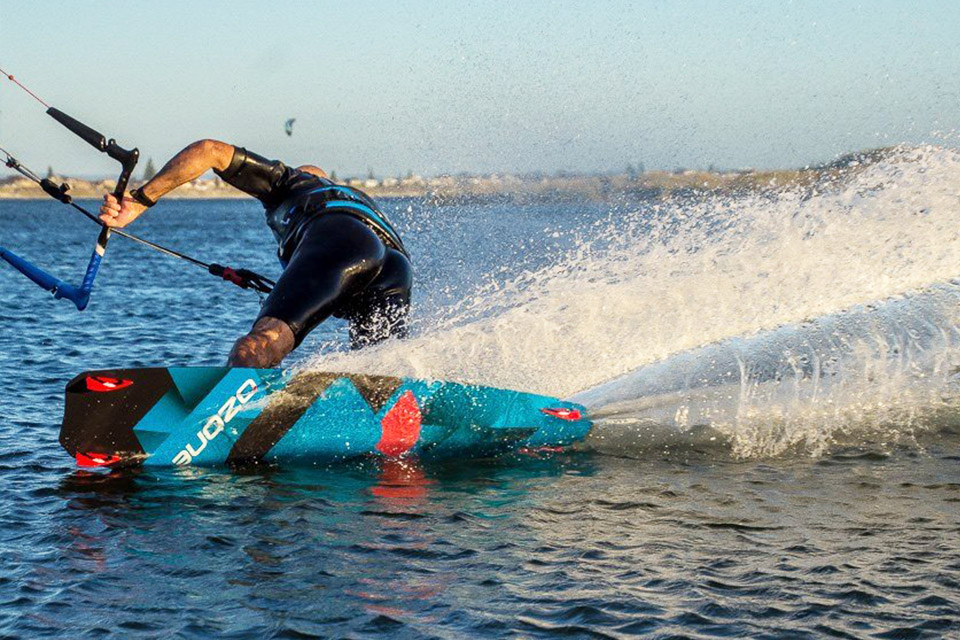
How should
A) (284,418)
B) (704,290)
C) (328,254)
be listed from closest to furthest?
(284,418) < (328,254) < (704,290)

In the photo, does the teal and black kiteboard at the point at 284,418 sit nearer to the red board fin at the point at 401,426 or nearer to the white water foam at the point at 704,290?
the red board fin at the point at 401,426

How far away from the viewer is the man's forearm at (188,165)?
29.4 ft

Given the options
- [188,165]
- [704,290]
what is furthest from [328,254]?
[704,290]

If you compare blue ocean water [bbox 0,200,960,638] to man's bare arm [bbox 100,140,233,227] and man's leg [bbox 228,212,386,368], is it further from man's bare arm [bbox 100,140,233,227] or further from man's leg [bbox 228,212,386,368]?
man's bare arm [bbox 100,140,233,227]

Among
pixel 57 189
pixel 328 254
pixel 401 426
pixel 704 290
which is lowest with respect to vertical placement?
pixel 401 426

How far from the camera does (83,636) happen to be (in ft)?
19.0

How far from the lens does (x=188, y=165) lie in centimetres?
906

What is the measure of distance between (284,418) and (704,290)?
3.72 m

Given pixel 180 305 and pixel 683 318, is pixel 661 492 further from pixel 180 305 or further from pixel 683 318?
pixel 180 305

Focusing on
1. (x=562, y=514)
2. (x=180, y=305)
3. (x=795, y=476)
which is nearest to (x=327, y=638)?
(x=562, y=514)

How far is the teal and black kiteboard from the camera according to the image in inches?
341

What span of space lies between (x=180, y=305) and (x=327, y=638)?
20.2 meters

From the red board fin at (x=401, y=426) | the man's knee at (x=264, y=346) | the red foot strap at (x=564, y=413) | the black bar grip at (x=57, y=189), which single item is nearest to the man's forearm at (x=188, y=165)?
the black bar grip at (x=57, y=189)

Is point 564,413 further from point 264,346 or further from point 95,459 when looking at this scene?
point 95,459
